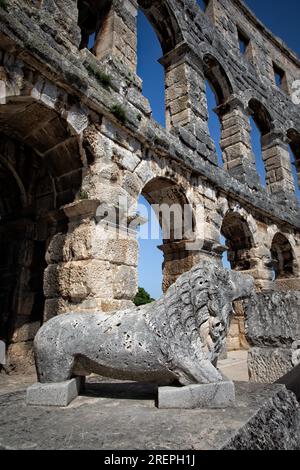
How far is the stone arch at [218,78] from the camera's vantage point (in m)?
8.24

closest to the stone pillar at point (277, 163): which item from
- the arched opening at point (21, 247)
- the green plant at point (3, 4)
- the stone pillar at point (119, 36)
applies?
the stone pillar at point (119, 36)

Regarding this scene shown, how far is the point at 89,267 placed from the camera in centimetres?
354

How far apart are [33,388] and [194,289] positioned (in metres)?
1.11

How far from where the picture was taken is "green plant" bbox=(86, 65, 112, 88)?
4121 mm

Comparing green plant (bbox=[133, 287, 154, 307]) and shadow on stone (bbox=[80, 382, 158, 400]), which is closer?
shadow on stone (bbox=[80, 382, 158, 400])

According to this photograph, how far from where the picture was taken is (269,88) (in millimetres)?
10656

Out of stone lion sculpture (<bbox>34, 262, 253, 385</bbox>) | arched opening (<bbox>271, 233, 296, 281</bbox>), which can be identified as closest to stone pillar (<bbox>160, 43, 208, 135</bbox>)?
arched opening (<bbox>271, 233, 296, 281</bbox>)

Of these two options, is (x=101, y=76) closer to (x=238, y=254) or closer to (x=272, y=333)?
(x=272, y=333)

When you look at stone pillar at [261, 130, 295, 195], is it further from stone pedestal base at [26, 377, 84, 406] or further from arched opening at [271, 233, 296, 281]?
stone pedestal base at [26, 377, 84, 406]

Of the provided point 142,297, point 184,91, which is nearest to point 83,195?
point 184,91

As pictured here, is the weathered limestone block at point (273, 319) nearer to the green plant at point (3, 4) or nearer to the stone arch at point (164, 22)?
the green plant at point (3, 4)

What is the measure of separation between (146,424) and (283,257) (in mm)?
9012

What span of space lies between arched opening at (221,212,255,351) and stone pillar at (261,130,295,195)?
9.84ft

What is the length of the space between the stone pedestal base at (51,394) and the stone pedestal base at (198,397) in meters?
0.53
